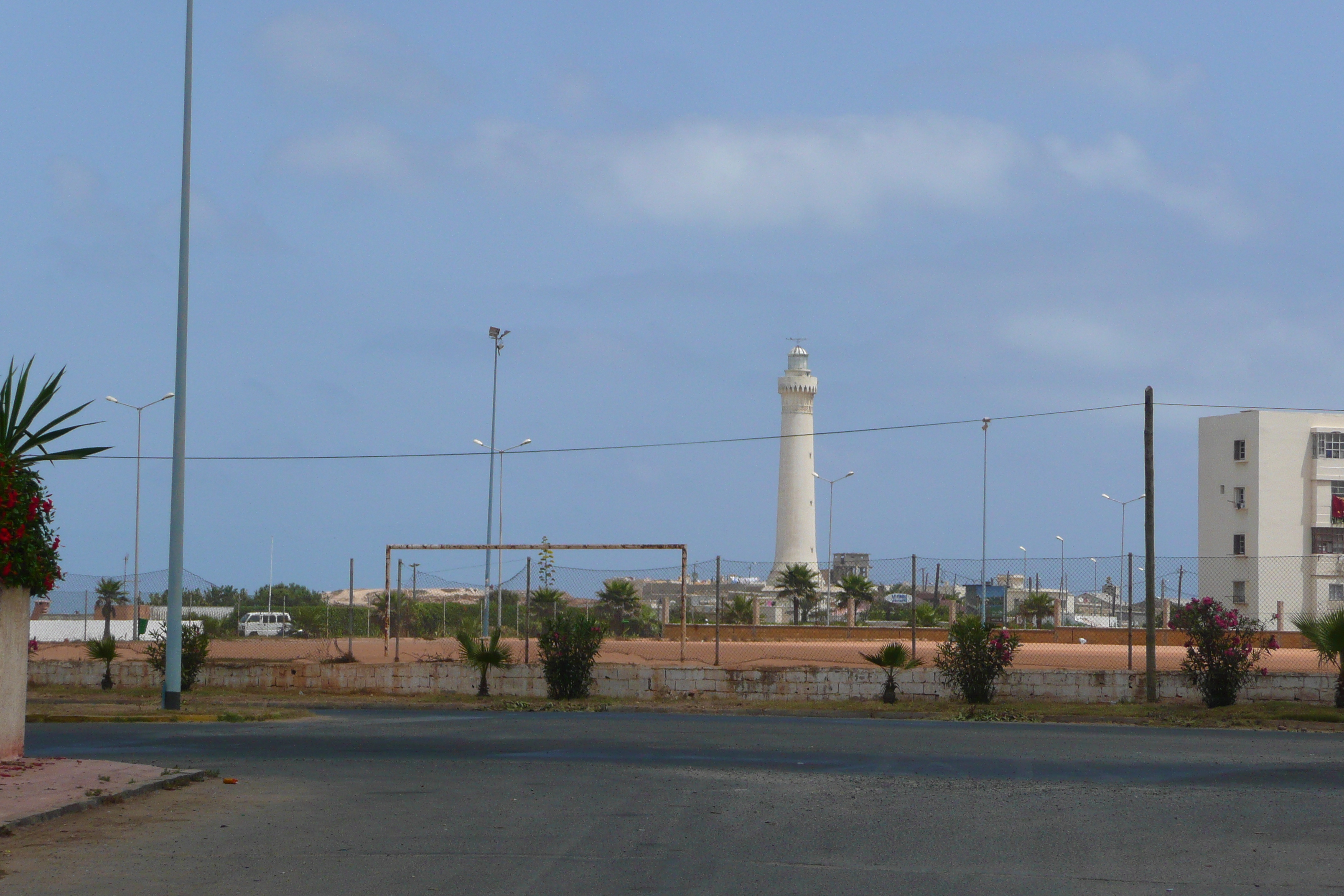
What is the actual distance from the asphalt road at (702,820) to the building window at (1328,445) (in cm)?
5291

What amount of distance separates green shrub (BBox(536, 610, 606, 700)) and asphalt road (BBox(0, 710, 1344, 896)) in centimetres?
887

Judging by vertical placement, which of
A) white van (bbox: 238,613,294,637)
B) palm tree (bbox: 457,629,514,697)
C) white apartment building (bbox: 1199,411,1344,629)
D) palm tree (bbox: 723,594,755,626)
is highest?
white apartment building (bbox: 1199,411,1344,629)

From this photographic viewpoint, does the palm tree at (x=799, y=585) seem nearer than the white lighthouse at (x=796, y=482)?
Yes

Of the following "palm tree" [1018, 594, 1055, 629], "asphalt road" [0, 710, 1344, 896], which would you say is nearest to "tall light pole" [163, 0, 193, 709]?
"asphalt road" [0, 710, 1344, 896]

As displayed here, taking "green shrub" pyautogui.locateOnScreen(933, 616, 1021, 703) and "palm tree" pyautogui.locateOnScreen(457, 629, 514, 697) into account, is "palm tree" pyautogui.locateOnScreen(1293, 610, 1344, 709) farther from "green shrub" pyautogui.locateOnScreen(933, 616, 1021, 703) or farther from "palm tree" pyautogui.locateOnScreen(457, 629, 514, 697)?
"palm tree" pyautogui.locateOnScreen(457, 629, 514, 697)

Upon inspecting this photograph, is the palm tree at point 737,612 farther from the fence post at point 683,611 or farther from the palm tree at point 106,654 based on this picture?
the palm tree at point 106,654

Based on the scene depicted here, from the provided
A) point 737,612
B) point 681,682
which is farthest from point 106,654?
point 737,612

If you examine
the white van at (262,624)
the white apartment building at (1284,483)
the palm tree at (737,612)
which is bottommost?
the white van at (262,624)

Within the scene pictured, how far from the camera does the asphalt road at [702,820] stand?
764 centimetres

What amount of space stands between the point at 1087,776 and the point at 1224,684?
37.8 feet

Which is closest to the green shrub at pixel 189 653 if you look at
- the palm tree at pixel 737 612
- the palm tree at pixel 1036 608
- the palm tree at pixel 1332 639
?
the palm tree at pixel 1332 639

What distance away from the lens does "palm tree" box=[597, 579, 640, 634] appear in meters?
33.6

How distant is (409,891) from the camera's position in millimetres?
7215

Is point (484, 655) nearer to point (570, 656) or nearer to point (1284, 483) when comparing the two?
point (570, 656)
